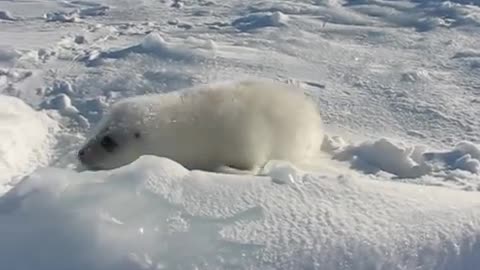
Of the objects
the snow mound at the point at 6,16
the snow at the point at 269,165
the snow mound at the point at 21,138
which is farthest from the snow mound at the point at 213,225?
the snow mound at the point at 6,16

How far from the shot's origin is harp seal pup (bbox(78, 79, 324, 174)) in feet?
11.6

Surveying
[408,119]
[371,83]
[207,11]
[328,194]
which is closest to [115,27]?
[207,11]

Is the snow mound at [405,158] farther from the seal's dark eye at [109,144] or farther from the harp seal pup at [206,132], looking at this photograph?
the seal's dark eye at [109,144]

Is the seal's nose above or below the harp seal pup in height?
below

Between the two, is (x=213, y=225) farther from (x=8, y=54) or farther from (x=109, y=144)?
(x=8, y=54)

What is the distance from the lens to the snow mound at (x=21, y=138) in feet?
11.1

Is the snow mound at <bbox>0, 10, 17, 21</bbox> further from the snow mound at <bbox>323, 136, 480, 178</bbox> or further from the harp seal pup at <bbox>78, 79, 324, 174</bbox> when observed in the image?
the snow mound at <bbox>323, 136, 480, 178</bbox>

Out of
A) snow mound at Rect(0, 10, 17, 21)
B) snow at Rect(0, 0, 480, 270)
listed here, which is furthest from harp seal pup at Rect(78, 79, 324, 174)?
snow mound at Rect(0, 10, 17, 21)

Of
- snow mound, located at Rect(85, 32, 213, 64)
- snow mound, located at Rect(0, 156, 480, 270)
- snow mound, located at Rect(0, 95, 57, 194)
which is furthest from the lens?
snow mound, located at Rect(85, 32, 213, 64)

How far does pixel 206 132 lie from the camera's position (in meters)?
3.55

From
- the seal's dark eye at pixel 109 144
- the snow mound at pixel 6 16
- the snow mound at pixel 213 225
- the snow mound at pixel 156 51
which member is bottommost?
the snow mound at pixel 6 16

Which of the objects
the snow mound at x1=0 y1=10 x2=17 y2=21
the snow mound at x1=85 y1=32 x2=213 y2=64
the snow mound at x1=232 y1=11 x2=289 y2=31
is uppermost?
the snow mound at x1=232 y1=11 x2=289 y2=31

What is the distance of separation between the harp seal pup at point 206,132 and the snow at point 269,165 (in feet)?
0.49

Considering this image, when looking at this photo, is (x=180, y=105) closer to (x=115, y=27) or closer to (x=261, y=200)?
(x=261, y=200)
